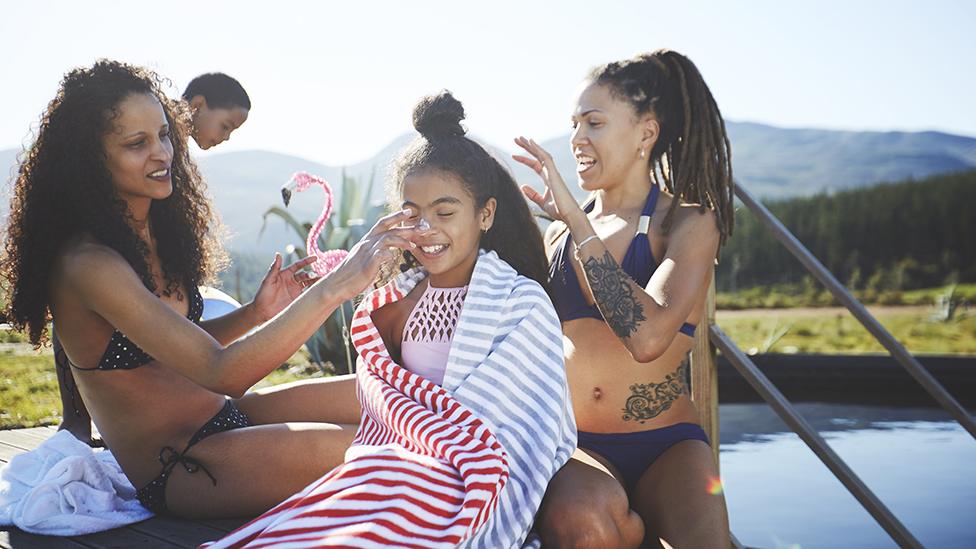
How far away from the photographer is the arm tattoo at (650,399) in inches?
101

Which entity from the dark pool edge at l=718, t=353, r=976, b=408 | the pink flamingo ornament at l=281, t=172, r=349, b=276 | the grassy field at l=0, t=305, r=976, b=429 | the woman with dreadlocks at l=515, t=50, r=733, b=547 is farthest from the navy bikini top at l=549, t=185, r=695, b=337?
the dark pool edge at l=718, t=353, r=976, b=408

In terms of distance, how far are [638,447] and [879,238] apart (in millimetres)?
15229

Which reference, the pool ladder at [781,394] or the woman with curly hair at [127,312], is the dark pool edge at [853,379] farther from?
the woman with curly hair at [127,312]

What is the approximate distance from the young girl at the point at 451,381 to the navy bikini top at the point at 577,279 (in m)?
0.12

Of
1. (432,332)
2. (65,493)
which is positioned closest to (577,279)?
(432,332)

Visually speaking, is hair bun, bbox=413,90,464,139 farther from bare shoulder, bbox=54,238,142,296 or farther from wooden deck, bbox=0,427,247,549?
wooden deck, bbox=0,427,247,549

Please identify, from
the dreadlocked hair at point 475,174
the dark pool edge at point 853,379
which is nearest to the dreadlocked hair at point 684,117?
the dreadlocked hair at point 475,174

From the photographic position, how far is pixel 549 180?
244 centimetres

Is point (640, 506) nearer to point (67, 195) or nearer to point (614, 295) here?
point (614, 295)

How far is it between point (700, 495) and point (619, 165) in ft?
3.22

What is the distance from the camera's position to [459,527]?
1.89m

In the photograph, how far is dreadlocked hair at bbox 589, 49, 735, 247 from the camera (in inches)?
104

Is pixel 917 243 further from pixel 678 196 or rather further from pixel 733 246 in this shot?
pixel 678 196

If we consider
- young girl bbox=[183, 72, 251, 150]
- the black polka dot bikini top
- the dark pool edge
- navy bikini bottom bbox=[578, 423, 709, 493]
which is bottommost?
the dark pool edge
